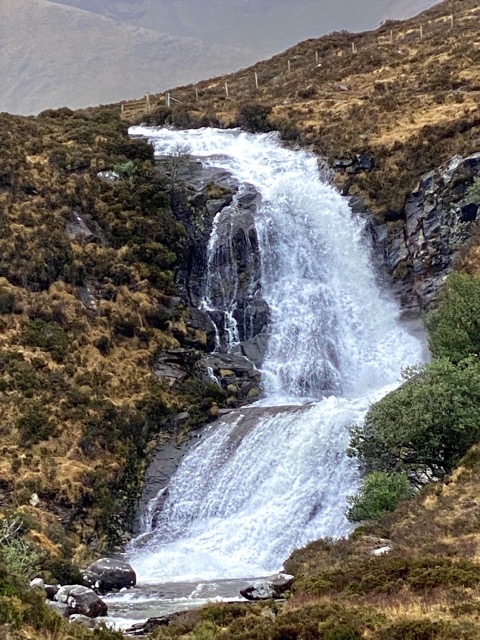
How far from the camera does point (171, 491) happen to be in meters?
33.0

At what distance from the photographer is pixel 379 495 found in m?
24.0

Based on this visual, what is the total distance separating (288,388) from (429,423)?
16.2 meters

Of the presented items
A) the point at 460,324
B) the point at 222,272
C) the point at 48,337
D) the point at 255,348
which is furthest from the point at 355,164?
the point at 48,337

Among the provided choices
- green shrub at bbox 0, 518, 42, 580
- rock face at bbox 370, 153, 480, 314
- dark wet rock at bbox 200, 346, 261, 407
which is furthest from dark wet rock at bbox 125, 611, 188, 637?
rock face at bbox 370, 153, 480, 314

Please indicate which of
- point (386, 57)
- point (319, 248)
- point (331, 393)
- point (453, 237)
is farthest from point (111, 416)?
point (386, 57)

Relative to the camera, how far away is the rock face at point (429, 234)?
43094 mm

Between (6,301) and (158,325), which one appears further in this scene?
(158,325)

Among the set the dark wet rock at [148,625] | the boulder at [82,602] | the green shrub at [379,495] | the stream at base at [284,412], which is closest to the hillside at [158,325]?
the green shrub at [379,495]

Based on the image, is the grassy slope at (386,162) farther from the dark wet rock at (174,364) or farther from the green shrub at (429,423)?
the dark wet rock at (174,364)

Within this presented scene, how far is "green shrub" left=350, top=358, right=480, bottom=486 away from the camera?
24578 mm

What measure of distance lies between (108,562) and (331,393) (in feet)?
56.8

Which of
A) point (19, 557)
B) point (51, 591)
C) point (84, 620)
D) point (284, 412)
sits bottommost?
point (51, 591)

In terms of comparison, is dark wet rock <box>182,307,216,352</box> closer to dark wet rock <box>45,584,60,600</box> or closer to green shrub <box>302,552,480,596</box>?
dark wet rock <box>45,584,60,600</box>

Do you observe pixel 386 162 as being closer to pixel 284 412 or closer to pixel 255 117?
pixel 255 117
